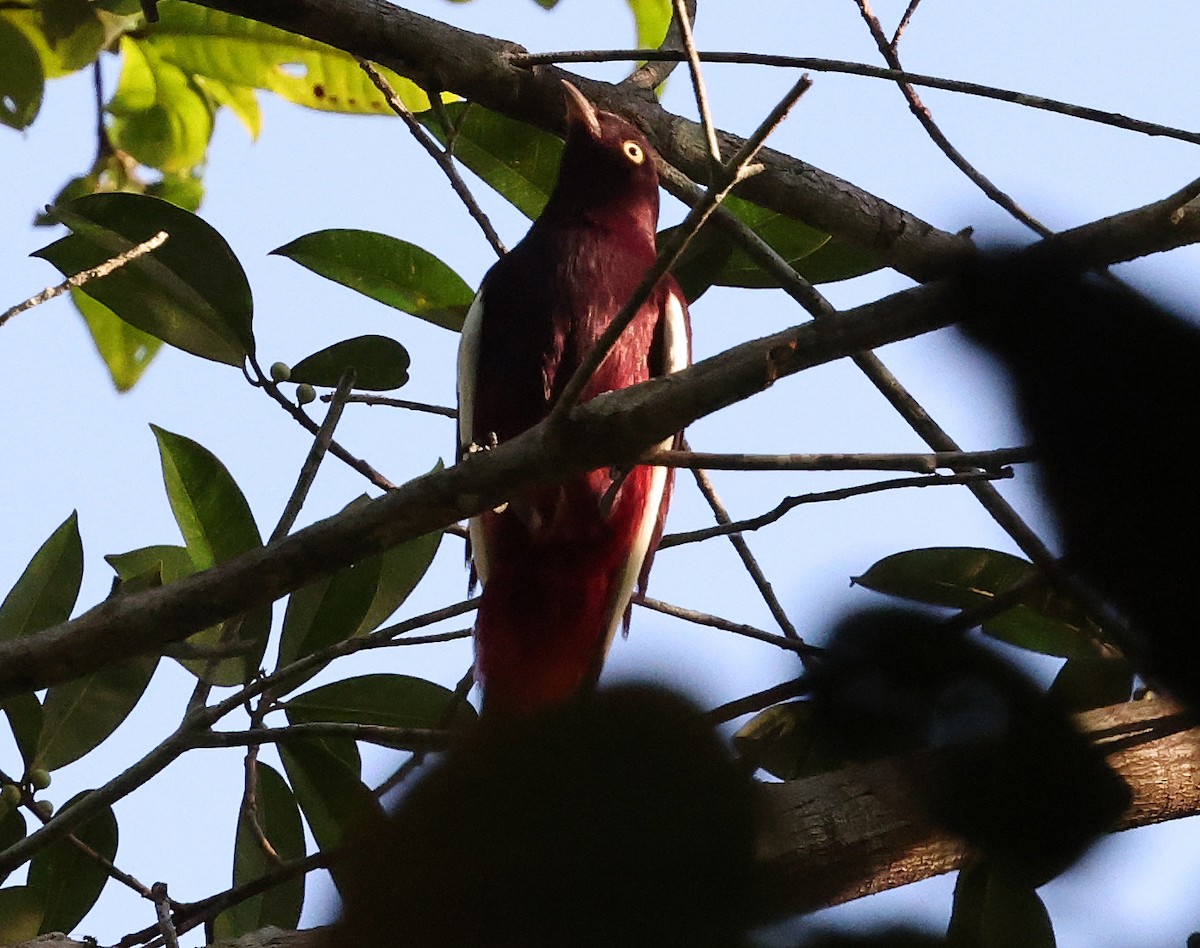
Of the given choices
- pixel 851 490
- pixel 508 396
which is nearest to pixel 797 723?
pixel 851 490

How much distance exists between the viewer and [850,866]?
42 centimetres

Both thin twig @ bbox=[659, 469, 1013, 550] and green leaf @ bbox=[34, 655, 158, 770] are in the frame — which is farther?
green leaf @ bbox=[34, 655, 158, 770]

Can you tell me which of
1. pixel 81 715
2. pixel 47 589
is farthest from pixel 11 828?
pixel 47 589

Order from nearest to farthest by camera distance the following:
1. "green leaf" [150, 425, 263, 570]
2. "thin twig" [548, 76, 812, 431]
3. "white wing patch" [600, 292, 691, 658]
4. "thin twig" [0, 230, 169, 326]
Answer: "thin twig" [548, 76, 812, 431], "thin twig" [0, 230, 169, 326], "green leaf" [150, 425, 263, 570], "white wing patch" [600, 292, 691, 658]

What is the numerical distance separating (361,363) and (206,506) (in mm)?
343

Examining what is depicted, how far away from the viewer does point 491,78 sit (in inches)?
86.4

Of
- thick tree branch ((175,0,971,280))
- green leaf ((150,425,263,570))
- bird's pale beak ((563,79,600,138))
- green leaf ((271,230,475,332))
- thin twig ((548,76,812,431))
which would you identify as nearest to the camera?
thin twig ((548,76,812,431))

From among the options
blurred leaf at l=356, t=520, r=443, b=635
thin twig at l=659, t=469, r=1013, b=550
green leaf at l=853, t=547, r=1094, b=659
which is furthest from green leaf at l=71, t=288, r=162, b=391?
green leaf at l=853, t=547, r=1094, b=659

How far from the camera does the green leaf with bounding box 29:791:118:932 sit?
1.96 m

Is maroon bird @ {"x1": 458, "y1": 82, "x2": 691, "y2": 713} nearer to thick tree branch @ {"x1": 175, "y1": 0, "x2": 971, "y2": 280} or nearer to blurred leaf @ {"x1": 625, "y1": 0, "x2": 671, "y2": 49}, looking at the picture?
blurred leaf @ {"x1": 625, "y1": 0, "x2": 671, "y2": 49}

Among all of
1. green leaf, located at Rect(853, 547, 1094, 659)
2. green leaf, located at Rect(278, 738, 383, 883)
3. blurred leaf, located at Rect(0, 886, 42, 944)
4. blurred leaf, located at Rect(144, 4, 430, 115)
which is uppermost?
blurred leaf, located at Rect(144, 4, 430, 115)

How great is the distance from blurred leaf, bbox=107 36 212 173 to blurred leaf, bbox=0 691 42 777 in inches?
64.1

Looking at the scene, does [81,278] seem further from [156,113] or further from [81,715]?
[156,113]

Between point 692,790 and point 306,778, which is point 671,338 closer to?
point 306,778
